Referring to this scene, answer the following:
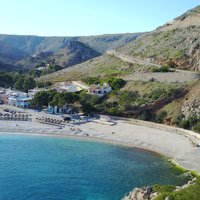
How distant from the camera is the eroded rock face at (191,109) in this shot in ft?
222

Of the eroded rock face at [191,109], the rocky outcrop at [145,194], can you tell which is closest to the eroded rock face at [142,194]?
the rocky outcrop at [145,194]

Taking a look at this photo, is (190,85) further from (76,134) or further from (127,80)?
(76,134)

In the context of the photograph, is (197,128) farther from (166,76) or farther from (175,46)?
(175,46)

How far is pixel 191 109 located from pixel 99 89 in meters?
23.9

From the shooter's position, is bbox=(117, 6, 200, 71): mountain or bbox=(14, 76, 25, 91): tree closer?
bbox=(117, 6, 200, 71): mountain

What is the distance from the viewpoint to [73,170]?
4900 cm

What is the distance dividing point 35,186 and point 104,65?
76641 mm

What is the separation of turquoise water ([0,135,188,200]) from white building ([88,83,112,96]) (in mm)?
23370

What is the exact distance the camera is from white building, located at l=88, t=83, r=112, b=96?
86594 mm

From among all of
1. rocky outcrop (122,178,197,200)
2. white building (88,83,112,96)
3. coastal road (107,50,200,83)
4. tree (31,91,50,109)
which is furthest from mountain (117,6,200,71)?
rocky outcrop (122,178,197,200)

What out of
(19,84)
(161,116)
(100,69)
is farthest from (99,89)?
(19,84)

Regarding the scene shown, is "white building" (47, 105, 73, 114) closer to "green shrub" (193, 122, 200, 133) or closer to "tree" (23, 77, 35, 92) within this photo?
"green shrub" (193, 122, 200, 133)

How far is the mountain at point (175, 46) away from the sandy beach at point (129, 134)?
30528mm

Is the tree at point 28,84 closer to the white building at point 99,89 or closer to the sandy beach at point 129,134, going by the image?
the white building at point 99,89
